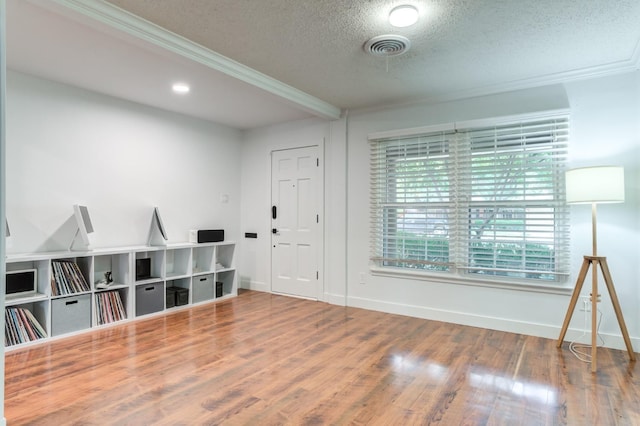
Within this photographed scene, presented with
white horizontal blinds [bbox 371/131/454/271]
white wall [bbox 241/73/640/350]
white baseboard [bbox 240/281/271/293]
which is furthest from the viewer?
white baseboard [bbox 240/281/271/293]

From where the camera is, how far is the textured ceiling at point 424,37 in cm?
239

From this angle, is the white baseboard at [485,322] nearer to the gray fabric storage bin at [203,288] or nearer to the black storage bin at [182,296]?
the gray fabric storage bin at [203,288]

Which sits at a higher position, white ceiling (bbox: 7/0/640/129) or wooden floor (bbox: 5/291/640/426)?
white ceiling (bbox: 7/0/640/129)

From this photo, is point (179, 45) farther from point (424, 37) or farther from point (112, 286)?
point (112, 286)

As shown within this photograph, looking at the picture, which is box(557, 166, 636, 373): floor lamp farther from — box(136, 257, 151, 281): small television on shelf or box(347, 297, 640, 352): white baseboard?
box(136, 257, 151, 281): small television on shelf

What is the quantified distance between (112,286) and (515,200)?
13.8 feet

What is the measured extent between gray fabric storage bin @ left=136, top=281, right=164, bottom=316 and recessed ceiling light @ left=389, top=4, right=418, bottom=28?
3.63m

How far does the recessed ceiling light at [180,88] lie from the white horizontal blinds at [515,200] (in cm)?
297

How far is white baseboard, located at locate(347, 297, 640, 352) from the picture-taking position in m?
3.30

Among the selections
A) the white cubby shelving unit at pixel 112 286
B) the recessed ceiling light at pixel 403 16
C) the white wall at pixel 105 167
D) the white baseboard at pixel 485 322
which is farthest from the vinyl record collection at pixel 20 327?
the recessed ceiling light at pixel 403 16

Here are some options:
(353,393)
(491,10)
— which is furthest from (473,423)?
(491,10)

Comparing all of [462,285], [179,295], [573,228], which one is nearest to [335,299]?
[462,285]

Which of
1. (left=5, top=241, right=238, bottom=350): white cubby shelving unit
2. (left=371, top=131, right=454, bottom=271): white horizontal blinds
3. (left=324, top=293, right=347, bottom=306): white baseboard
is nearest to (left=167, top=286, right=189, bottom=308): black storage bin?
(left=5, top=241, right=238, bottom=350): white cubby shelving unit

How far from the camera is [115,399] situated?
232 cm
